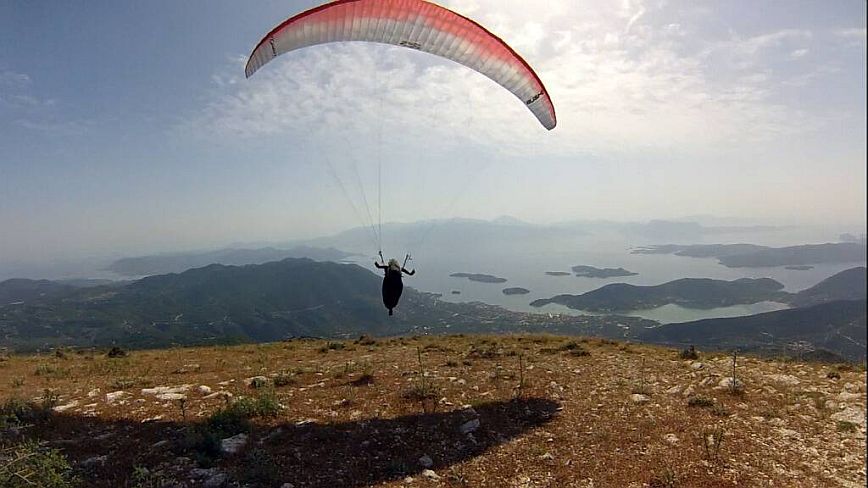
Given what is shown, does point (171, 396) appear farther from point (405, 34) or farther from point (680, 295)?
point (680, 295)

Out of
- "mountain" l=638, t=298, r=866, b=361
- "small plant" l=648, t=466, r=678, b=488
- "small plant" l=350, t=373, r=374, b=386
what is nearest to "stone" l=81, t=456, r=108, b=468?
"small plant" l=350, t=373, r=374, b=386

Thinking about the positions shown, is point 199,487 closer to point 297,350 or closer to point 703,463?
point 703,463

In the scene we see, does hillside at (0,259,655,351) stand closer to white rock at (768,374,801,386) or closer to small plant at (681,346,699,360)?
small plant at (681,346,699,360)

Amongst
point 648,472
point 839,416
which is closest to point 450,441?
point 648,472

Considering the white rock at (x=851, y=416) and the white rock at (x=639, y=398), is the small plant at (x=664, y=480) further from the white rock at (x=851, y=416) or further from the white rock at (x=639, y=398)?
the white rock at (x=851, y=416)

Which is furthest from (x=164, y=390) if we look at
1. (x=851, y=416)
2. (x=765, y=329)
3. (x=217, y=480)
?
(x=765, y=329)

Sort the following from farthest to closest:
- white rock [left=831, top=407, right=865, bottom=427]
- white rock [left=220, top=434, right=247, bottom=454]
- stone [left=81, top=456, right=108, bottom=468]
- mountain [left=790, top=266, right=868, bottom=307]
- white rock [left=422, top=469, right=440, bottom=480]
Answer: mountain [left=790, top=266, right=868, bottom=307] < white rock [left=831, top=407, right=865, bottom=427] < white rock [left=220, top=434, right=247, bottom=454] < stone [left=81, top=456, right=108, bottom=468] < white rock [left=422, top=469, right=440, bottom=480]

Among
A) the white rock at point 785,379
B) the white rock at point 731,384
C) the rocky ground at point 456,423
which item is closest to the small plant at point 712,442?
the rocky ground at point 456,423
